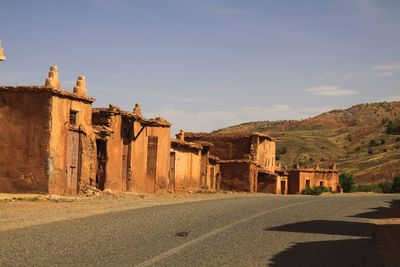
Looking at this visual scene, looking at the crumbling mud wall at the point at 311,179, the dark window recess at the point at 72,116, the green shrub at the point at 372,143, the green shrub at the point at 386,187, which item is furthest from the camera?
the green shrub at the point at 372,143

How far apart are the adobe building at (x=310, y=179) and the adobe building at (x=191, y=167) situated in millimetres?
13217

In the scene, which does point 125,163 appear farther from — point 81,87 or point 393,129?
point 393,129

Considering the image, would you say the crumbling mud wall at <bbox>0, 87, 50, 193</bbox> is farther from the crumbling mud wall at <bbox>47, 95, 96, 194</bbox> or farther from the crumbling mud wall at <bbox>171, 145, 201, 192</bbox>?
the crumbling mud wall at <bbox>171, 145, 201, 192</bbox>

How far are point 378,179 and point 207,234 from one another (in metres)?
63.9

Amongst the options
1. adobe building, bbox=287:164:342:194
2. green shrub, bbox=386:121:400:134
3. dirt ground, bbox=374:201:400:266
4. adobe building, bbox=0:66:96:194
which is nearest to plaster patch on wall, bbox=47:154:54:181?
adobe building, bbox=0:66:96:194

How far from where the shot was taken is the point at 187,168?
3553cm

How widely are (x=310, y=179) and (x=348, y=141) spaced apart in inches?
2169

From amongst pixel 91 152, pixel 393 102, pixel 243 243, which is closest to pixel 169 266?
pixel 243 243

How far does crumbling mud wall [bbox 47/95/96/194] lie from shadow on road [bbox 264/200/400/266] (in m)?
12.2

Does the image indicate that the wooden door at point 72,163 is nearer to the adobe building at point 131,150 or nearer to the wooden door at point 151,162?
the adobe building at point 131,150

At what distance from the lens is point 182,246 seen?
31.9 feet

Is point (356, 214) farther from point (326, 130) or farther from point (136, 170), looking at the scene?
point (326, 130)

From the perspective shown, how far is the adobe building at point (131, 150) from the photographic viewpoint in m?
25.5

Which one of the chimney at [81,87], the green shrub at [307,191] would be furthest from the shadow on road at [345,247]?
the green shrub at [307,191]
